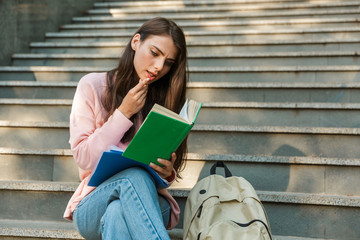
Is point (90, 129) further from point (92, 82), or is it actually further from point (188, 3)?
point (188, 3)

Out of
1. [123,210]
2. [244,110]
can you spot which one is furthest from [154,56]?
[244,110]

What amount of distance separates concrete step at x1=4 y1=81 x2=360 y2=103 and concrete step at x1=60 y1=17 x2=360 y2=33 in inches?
60.2

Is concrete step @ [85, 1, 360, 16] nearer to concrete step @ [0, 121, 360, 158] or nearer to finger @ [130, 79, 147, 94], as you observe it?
concrete step @ [0, 121, 360, 158]

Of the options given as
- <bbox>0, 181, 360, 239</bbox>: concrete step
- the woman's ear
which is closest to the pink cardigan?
the woman's ear

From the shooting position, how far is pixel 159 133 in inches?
73.7

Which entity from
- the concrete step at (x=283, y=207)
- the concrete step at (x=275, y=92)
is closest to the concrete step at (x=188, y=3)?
the concrete step at (x=275, y=92)

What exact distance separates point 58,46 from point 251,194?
361 centimetres

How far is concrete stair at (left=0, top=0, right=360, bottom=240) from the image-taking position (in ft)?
8.95

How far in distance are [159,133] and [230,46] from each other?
303cm

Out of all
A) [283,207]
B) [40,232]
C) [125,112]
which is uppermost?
[125,112]

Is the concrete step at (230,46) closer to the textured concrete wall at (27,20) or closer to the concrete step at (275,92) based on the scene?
the textured concrete wall at (27,20)

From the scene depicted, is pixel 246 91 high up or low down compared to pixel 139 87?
down

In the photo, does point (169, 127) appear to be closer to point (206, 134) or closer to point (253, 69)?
point (206, 134)

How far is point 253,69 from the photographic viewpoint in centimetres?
411
